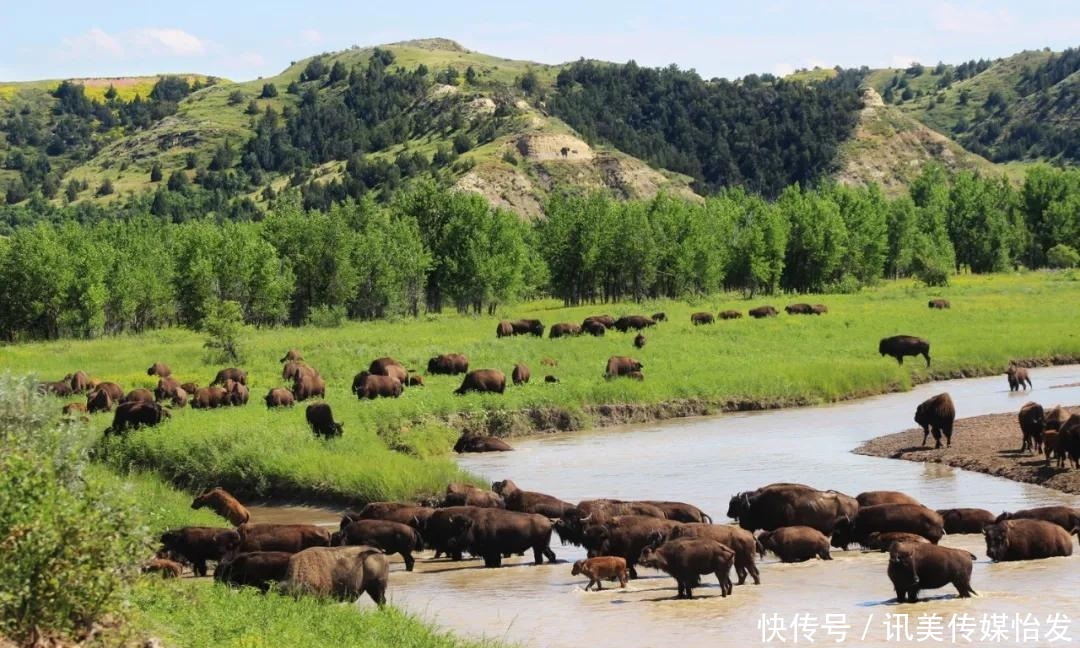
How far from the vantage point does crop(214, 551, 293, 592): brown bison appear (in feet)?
54.9

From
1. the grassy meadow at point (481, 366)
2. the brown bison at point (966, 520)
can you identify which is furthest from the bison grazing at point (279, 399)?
the brown bison at point (966, 520)

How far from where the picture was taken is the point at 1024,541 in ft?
58.2

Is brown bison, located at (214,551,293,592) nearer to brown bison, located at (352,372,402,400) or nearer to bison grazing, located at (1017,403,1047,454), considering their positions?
bison grazing, located at (1017,403,1047,454)

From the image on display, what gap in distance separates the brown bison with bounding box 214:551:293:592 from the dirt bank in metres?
14.5

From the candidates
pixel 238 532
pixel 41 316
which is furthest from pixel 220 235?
pixel 238 532

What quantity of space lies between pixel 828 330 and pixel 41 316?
47.6 meters

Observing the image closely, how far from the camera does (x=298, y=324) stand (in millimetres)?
88500

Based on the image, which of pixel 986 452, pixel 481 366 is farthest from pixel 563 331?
pixel 986 452

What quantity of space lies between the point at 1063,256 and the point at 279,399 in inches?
3418

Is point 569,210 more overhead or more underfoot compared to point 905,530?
more overhead

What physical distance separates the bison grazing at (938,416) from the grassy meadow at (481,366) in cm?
1000

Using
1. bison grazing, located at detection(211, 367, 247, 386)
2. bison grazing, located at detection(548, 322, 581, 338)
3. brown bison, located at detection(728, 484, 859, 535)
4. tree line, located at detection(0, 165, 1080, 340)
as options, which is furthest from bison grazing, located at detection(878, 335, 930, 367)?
tree line, located at detection(0, 165, 1080, 340)

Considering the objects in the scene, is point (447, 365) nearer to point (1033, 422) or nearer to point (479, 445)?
point (479, 445)

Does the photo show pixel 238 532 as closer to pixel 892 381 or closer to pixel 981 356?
pixel 892 381
